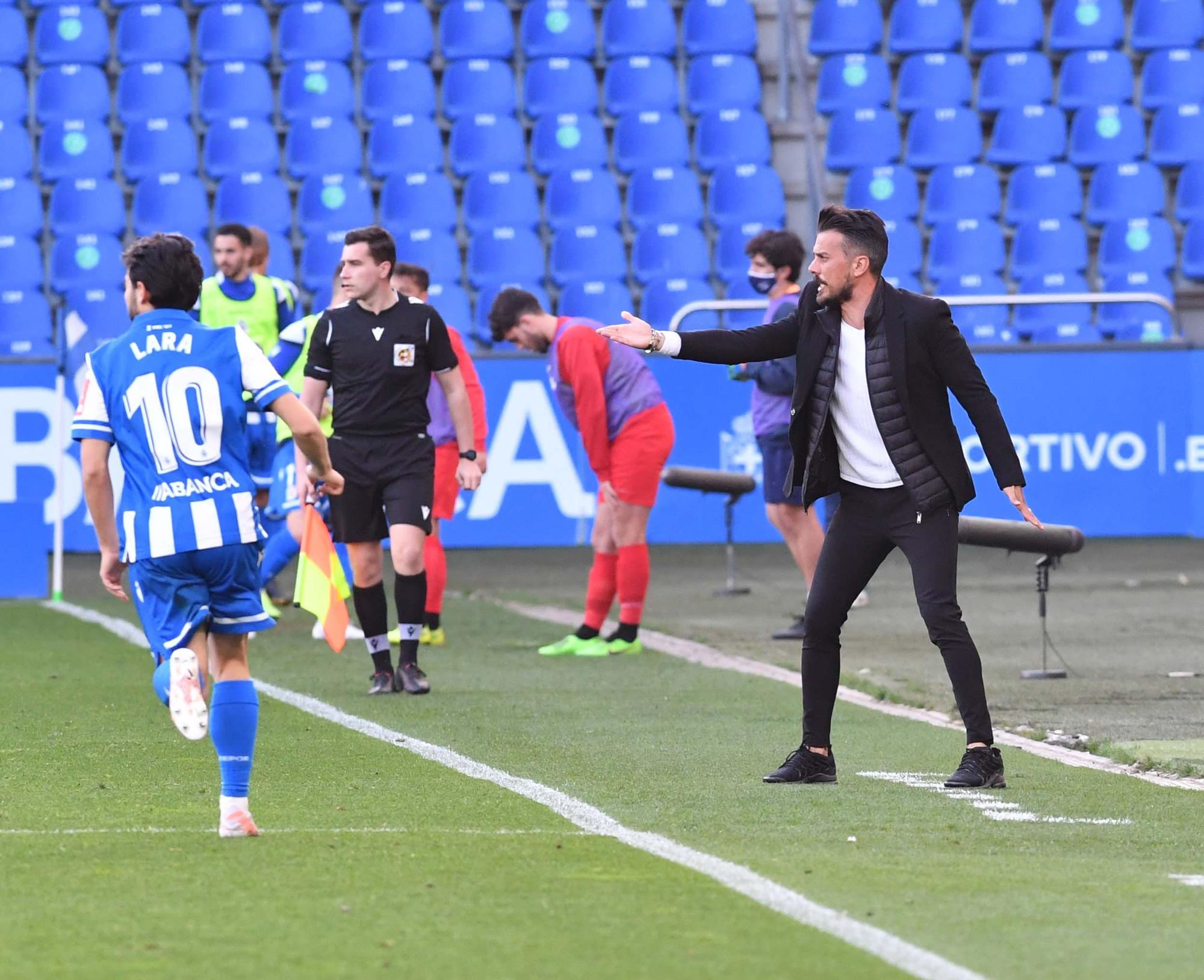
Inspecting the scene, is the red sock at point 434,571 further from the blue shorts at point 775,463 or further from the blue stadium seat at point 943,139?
the blue stadium seat at point 943,139

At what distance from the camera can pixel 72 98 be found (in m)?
18.7

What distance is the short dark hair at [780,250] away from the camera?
10945 mm

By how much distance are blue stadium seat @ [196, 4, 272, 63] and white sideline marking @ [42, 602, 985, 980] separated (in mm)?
11607

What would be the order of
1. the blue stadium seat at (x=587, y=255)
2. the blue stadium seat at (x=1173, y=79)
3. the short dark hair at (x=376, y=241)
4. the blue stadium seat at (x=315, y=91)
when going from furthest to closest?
the blue stadium seat at (x=1173, y=79) < the blue stadium seat at (x=315, y=91) < the blue stadium seat at (x=587, y=255) < the short dark hair at (x=376, y=241)

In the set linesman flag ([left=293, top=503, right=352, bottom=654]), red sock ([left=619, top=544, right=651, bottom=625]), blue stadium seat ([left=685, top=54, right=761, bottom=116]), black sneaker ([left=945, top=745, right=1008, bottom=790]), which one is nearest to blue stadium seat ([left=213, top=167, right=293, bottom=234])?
blue stadium seat ([left=685, top=54, right=761, bottom=116])

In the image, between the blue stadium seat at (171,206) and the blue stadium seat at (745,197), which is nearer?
the blue stadium seat at (171,206)

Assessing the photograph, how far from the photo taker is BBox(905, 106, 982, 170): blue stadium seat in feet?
62.4

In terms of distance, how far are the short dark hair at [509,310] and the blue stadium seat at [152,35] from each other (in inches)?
391

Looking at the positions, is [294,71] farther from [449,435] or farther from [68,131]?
[449,435]

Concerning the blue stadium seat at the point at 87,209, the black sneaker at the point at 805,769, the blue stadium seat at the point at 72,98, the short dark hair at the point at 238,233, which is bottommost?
the black sneaker at the point at 805,769

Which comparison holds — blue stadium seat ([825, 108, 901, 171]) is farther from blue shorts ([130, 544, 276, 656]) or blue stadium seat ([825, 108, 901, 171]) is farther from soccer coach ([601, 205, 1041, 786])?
blue shorts ([130, 544, 276, 656])

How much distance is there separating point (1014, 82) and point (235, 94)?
727 cm

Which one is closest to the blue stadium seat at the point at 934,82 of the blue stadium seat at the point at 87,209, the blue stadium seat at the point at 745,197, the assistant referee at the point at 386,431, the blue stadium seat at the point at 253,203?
the blue stadium seat at the point at 745,197

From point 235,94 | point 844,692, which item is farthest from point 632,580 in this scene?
point 235,94
